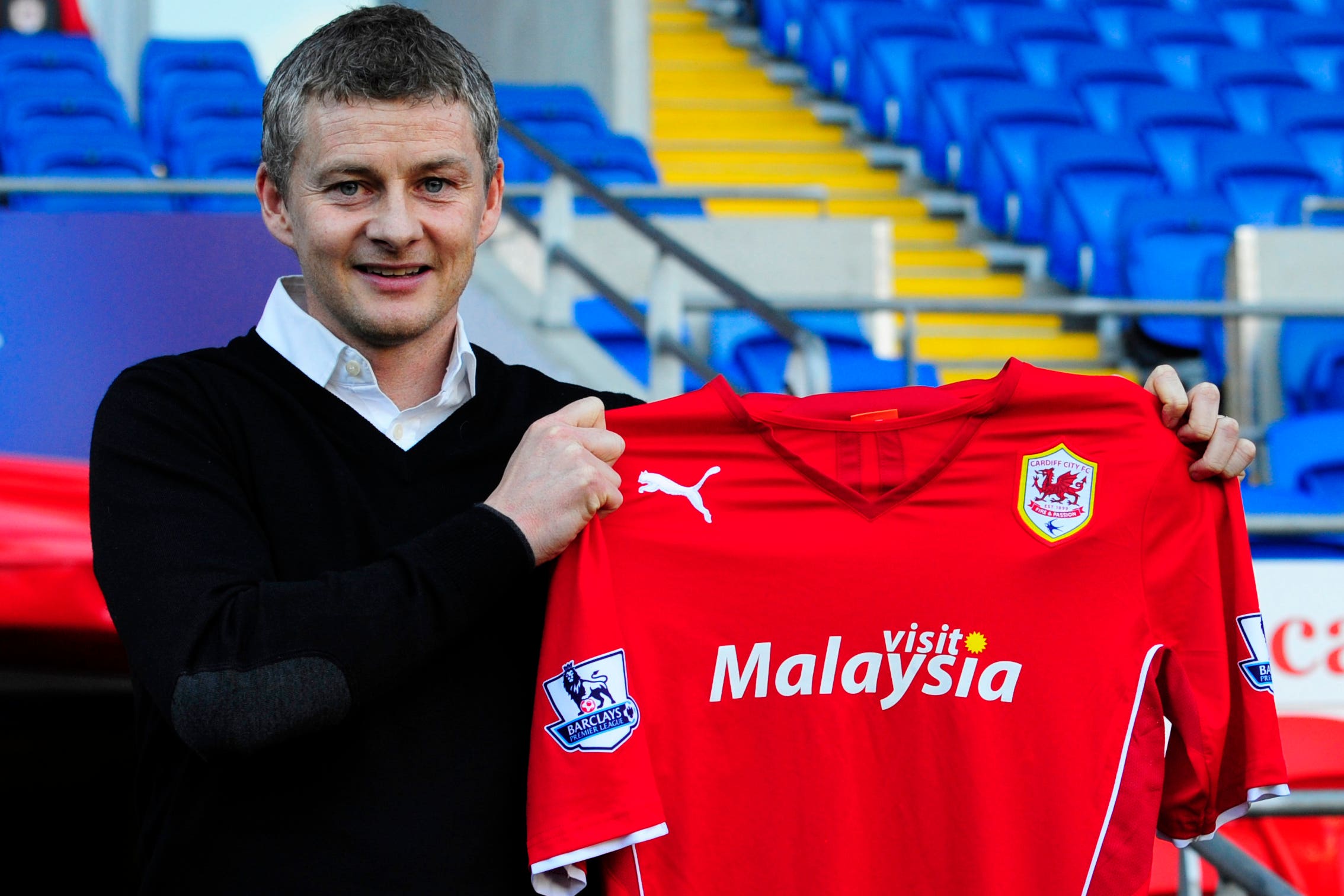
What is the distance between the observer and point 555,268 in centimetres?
450

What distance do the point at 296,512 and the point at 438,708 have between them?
0.87ft

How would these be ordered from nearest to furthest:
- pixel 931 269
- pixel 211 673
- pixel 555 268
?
pixel 211 673 < pixel 555 268 < pixel 931 269

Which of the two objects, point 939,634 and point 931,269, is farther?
point 931,269

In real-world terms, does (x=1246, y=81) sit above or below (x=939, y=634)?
above

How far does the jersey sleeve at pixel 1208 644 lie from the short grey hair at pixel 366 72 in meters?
1.03

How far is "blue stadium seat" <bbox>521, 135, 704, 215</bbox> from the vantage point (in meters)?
6.47

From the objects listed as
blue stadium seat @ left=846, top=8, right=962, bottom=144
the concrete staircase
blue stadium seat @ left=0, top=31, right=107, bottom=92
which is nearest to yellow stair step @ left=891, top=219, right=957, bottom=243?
the concrete staircase

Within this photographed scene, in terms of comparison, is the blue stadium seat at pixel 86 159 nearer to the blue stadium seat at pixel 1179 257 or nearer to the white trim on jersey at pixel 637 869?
the blue stadium seat at pixel 1179 257

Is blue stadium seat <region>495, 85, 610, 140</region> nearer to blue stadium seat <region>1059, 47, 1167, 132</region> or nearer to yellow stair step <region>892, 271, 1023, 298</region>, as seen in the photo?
yellow stair step <region>892, 271, 1023, 298</region>

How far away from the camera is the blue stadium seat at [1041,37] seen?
348 inches

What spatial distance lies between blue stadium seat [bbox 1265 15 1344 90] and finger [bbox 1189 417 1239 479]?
8620mm

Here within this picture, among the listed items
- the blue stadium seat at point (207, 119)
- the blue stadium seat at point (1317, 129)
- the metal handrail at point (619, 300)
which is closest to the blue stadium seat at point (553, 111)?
the blue stadium seat at point (207, 119)

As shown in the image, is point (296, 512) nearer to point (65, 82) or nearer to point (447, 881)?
point (447, 881)

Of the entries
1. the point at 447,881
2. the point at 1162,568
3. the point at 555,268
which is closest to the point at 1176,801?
the point at 1162,568
